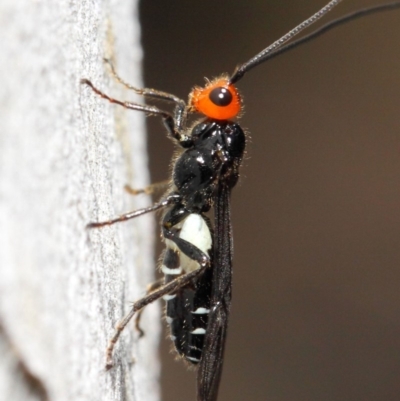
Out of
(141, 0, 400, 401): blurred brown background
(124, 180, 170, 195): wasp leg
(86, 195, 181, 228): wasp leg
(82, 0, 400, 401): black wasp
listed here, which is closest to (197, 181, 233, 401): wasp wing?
(82, 0, 400, 401): black wasp

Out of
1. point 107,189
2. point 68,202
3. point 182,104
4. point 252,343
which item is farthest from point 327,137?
point 68,202

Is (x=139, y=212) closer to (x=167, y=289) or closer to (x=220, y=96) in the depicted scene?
(x=167, y=289)

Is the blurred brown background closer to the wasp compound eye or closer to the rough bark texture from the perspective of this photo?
the wasp compound eye

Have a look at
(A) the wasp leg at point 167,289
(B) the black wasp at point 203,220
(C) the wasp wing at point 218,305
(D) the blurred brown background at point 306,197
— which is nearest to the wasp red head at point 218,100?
(B) the black wasp at point 203,220

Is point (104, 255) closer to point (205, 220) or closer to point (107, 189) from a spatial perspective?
point (107, 189)

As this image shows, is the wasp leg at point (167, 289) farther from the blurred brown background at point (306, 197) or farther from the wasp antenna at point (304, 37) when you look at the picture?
the blurred brown background at point (306, 197)

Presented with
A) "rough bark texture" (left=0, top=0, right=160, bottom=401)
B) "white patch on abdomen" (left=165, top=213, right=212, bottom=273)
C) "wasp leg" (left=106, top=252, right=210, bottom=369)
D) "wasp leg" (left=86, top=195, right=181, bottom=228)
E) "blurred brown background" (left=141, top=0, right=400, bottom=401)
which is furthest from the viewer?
"blurred brown background" (left=141, top=0, right=400, bottom=401)
